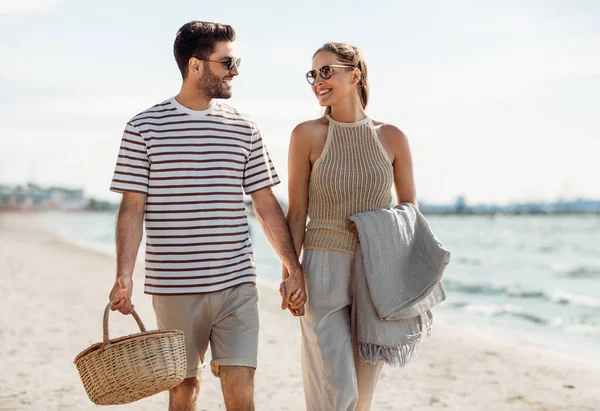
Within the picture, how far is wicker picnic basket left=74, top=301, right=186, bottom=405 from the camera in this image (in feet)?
9.68

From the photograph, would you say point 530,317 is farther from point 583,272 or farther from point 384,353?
point 583,272

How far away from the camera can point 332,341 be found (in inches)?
139

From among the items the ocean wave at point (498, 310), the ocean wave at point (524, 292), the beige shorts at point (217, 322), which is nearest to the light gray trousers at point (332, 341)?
the beige shorts at point (217, 322)

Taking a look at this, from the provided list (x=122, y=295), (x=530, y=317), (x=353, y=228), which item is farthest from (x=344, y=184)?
(x=530, y=317)

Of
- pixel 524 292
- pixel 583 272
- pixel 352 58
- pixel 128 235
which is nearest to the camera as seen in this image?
pixel 128 235

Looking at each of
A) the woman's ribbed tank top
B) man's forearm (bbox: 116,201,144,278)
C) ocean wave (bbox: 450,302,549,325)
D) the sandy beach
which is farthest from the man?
ocean wave (bbox: 450,302,549,325)

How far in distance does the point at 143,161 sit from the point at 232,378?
104cm

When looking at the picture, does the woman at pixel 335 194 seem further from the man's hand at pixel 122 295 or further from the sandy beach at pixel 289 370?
the sandy beach at pixel 289 370

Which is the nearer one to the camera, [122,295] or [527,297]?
[122,295]

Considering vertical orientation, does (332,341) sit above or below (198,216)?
below

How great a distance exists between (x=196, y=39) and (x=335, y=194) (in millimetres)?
978

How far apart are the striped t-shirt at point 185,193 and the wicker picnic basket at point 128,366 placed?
16.3 inches

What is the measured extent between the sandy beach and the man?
246 cm

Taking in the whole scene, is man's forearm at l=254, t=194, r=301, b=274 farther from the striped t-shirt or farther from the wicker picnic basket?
the wicker picnic basket
